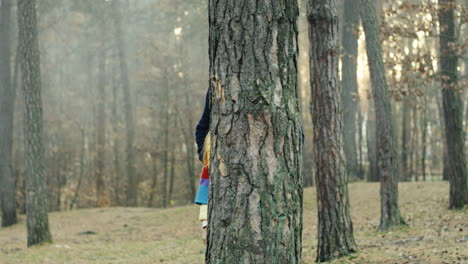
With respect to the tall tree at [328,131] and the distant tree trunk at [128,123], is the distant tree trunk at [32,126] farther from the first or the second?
the distant tree trunk at [128,123]

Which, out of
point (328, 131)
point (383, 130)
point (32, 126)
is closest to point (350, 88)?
point (383, 130)

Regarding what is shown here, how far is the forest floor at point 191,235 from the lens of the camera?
25.3 feet

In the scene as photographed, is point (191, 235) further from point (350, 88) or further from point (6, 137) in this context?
point (350, 88)

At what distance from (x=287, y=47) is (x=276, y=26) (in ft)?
0.48

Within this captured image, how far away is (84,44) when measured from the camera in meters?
30.7

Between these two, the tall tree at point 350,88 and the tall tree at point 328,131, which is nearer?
the tall tree at point 328,131

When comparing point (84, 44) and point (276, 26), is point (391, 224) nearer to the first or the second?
point (276, 26)

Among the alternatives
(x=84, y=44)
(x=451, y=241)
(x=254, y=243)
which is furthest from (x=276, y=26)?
(x=84, y=44)

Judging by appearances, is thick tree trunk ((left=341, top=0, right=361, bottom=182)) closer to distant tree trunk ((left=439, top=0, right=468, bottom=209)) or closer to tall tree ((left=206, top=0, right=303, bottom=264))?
distant tree trunk ((left=439, top=0, right=468, bottom=209))

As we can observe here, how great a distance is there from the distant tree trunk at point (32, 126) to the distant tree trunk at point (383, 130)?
822cm

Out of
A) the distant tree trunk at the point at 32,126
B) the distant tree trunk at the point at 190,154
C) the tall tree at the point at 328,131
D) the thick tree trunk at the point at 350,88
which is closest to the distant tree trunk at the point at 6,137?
the distant tree trunk at the point at 32,126

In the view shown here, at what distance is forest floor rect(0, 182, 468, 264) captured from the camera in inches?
304

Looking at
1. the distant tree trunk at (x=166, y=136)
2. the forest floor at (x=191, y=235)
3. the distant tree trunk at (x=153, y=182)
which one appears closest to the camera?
the forest floor at (x=191, y=235)

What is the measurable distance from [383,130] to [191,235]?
23.7 feet
